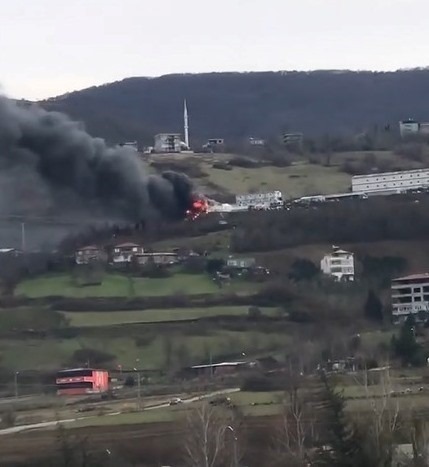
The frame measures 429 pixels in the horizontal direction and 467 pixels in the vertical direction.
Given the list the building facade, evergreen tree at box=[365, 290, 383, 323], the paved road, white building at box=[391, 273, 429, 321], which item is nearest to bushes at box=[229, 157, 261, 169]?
the building facade

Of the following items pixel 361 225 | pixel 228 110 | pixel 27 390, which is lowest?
pixel 27 390

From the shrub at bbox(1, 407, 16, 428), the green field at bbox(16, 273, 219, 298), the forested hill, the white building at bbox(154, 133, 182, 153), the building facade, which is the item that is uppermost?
the forested hill

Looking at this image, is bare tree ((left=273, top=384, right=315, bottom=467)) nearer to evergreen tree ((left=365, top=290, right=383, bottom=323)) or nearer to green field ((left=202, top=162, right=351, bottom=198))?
evergreen tree ((left=365, top=290, right=383, bottom=323))

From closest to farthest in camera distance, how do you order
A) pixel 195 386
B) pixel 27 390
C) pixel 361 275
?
pixel 195 386, pixel 27 390, pixel 361 275

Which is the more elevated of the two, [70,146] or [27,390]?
[70,146]

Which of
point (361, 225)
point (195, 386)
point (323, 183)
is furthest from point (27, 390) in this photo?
point (323, 183)

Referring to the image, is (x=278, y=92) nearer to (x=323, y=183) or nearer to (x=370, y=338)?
(x=323, y=183)

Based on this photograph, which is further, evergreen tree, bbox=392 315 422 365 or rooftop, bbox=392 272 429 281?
rooftop, bbox=392 272 429 281

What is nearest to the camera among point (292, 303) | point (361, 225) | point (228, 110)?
point (292, 303)
